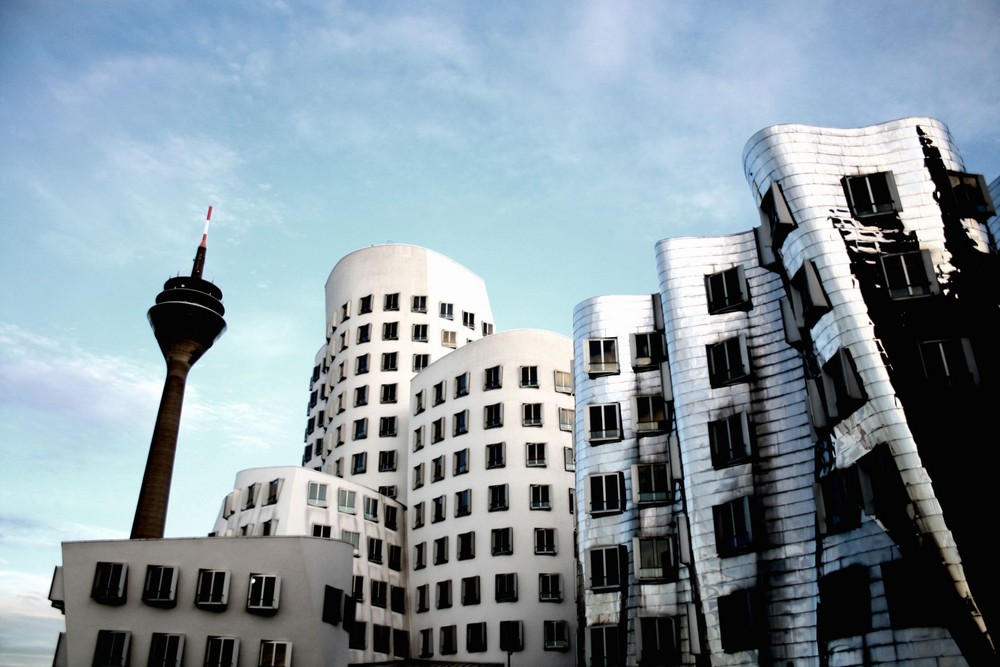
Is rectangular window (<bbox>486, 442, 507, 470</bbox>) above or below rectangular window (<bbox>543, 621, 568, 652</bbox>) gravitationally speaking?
above

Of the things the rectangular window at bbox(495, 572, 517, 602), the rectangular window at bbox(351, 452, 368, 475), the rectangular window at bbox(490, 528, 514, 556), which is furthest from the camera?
the rectangular window at bbox(351, 452, 368, 475)

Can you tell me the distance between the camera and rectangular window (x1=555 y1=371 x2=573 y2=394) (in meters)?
57.6

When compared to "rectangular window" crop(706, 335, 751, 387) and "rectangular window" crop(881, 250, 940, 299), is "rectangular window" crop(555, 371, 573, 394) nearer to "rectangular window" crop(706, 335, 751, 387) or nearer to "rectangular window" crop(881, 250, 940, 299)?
"rectangular window" crop(706, 335, 751, 387)

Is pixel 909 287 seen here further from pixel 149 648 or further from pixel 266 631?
pixel 149 648

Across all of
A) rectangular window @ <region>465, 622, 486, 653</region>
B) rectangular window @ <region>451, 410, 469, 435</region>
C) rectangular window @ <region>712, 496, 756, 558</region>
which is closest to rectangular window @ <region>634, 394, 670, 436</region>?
rectangular window @ <region>712, 496, 756, 558</region>

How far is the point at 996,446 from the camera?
1007 inches

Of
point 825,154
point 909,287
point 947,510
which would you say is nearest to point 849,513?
point 947,510

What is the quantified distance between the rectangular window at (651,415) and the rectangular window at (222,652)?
72.4 ft

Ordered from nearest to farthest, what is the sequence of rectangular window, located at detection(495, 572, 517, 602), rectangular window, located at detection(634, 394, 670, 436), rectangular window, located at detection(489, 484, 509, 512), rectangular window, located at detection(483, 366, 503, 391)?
1. rectangular window, located at detection(634, 394, 670, 436)
2. rectangular window, located at detection(495, 572, 517, 602)
3. rectangular window, located at detection(489, 484, 509, 512)
4. rectangular window, located at detection(483, 366, 503, 391)

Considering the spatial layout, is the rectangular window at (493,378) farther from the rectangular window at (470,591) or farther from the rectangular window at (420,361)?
the rectangular window at (470,591)

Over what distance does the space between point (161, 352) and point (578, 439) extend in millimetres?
→ 41840

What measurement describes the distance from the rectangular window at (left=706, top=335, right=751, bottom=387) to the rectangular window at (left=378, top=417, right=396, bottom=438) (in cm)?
3654

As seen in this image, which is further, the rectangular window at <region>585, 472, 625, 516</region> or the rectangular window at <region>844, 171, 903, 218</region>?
the rectangular window at <region>585, 472, 625, 516</region>

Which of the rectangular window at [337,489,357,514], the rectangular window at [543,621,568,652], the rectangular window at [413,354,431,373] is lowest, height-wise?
the rectangular window at [543,621,568,652]
